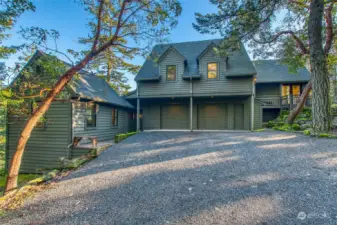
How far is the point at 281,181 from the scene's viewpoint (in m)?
3.51

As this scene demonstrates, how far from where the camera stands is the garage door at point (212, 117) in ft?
43.7

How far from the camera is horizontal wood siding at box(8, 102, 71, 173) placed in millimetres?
8719

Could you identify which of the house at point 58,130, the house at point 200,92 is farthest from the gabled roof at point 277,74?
the house at point 58,130

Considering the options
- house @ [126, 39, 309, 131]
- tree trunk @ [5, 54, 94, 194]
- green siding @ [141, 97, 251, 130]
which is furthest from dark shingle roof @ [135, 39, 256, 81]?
tree trunk @ [5, 54, 94, 194]

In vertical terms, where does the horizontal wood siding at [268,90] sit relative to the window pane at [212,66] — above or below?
below

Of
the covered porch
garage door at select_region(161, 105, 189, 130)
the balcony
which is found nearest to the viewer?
the covered porch

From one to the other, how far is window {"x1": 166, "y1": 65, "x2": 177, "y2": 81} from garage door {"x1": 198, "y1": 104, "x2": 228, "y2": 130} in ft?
10.4

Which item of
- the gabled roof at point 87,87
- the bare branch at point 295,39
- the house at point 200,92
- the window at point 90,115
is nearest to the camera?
the gabled roof at point 87,87

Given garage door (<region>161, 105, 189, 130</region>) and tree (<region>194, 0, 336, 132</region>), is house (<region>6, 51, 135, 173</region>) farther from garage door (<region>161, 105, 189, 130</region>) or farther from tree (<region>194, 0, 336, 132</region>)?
tree (<region>194, 0, 336, 132</region>)

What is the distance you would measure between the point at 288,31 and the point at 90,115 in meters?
13.4

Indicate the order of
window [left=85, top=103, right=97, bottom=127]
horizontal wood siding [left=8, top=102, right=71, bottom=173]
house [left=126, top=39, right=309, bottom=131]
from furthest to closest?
house [left=126, top=39, right=309, bottom=131]
window [left=85, top=103, right=97, bottom=127]
horizontal wood siding [left=8, top=102, right=71, bottom=173]

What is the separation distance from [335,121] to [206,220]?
11.9 meters

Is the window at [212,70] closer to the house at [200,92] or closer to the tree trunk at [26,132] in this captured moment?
the house at [200,92]

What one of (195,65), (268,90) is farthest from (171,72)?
(268,90)
